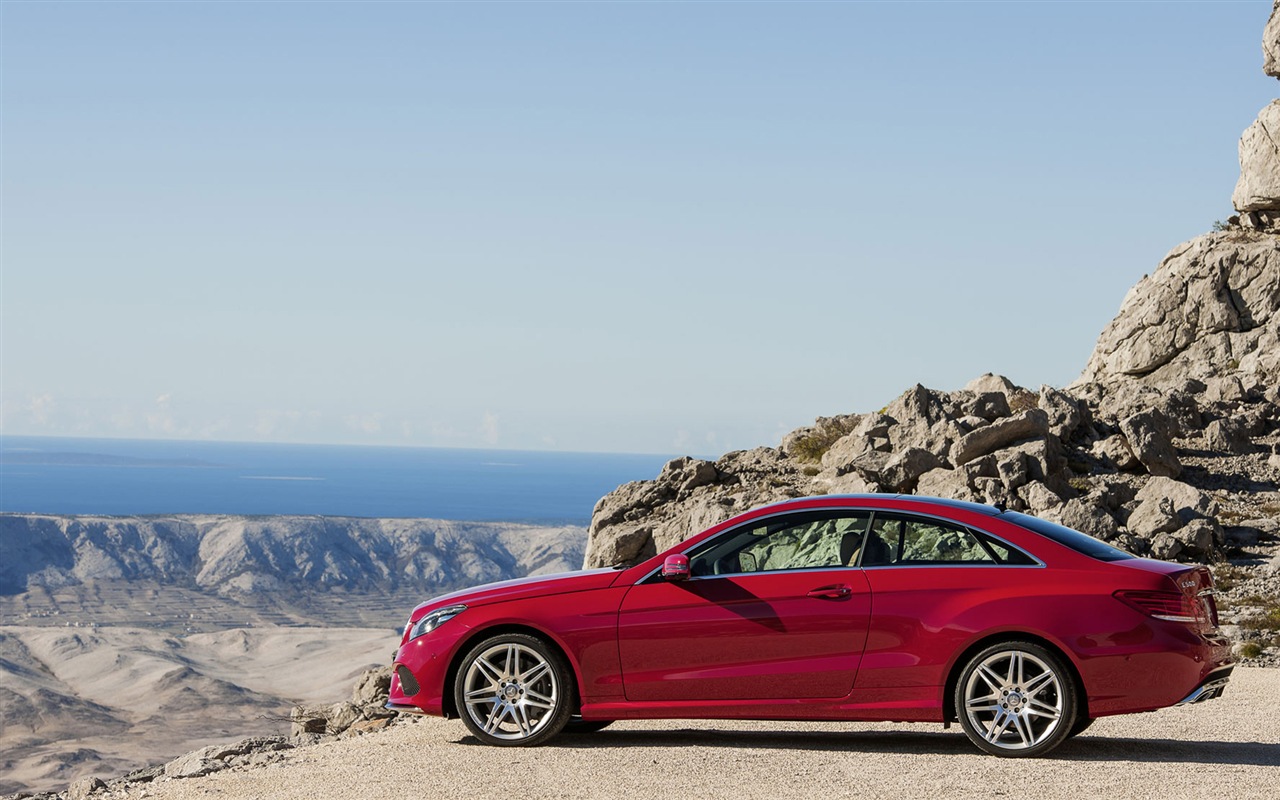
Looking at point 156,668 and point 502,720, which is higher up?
point 502,720

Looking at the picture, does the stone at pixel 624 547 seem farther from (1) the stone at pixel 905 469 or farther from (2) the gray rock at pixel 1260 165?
(2) the gray rock at pixel 1260 165

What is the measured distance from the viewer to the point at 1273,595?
19594 millimetres

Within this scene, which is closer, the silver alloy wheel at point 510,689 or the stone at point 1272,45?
the silver alloy wheel at point 510,689

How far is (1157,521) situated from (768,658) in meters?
14.5

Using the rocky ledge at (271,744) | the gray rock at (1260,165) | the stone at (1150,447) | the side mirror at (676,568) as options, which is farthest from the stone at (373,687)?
the gray rock at (1260,165)

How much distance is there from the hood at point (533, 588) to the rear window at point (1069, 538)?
9.08ft

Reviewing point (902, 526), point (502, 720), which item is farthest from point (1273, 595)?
point (502, 720)

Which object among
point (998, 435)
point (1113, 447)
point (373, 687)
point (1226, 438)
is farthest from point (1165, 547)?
point (373, 687)

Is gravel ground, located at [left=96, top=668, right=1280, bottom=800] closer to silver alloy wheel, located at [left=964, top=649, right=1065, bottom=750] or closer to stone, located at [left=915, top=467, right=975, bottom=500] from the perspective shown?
silver alloy wheel, located at [left=964, top=649, right=1065, bottom=750]

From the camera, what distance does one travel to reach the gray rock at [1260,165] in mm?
37594

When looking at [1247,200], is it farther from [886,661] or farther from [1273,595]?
[886,661]

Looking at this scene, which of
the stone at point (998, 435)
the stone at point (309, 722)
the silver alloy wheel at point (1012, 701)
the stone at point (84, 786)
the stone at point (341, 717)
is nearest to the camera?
the silver alloy wheel at point (1012, 701)

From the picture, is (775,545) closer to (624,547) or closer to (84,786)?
(84,786)

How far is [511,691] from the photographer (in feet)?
31.3
